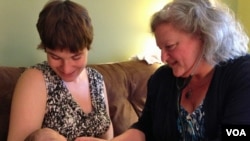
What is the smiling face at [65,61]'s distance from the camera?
1559mm

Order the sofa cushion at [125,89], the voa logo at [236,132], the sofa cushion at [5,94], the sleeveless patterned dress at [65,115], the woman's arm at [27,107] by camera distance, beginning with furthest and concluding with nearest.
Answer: the sofa cushion at [125,89] → the sofa cushion at [5,94] → the sleeveless patterned dress at [65,115] → the woman's arm at [27,107] → the voa logo at [236,132]

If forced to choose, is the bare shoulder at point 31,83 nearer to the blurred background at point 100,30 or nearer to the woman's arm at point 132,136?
the woman's arm at point 132,136

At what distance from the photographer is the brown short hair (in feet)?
5.00

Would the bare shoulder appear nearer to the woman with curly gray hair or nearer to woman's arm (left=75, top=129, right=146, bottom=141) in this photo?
woman's arm (left=75, top=129, right=146, bottom=141)

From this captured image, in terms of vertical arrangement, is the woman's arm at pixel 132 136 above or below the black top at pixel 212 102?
below

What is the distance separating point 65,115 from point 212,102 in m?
0.65

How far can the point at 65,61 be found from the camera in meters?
1.57

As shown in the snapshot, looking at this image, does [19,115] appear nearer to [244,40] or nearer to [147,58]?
[244,40]

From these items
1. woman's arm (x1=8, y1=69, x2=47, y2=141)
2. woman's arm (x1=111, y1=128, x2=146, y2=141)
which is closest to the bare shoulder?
woman's arm (x1=8, y1=69, x2=47, y2=141)

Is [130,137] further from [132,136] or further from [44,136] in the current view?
[44,136]

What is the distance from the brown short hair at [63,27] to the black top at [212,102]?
37 cm

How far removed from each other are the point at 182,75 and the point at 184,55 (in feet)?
0.28

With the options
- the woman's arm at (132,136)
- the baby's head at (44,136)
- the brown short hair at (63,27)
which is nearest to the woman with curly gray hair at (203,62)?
the woman's arm at (132,136)

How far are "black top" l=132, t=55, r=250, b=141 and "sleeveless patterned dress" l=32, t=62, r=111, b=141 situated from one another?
21 centimetres
